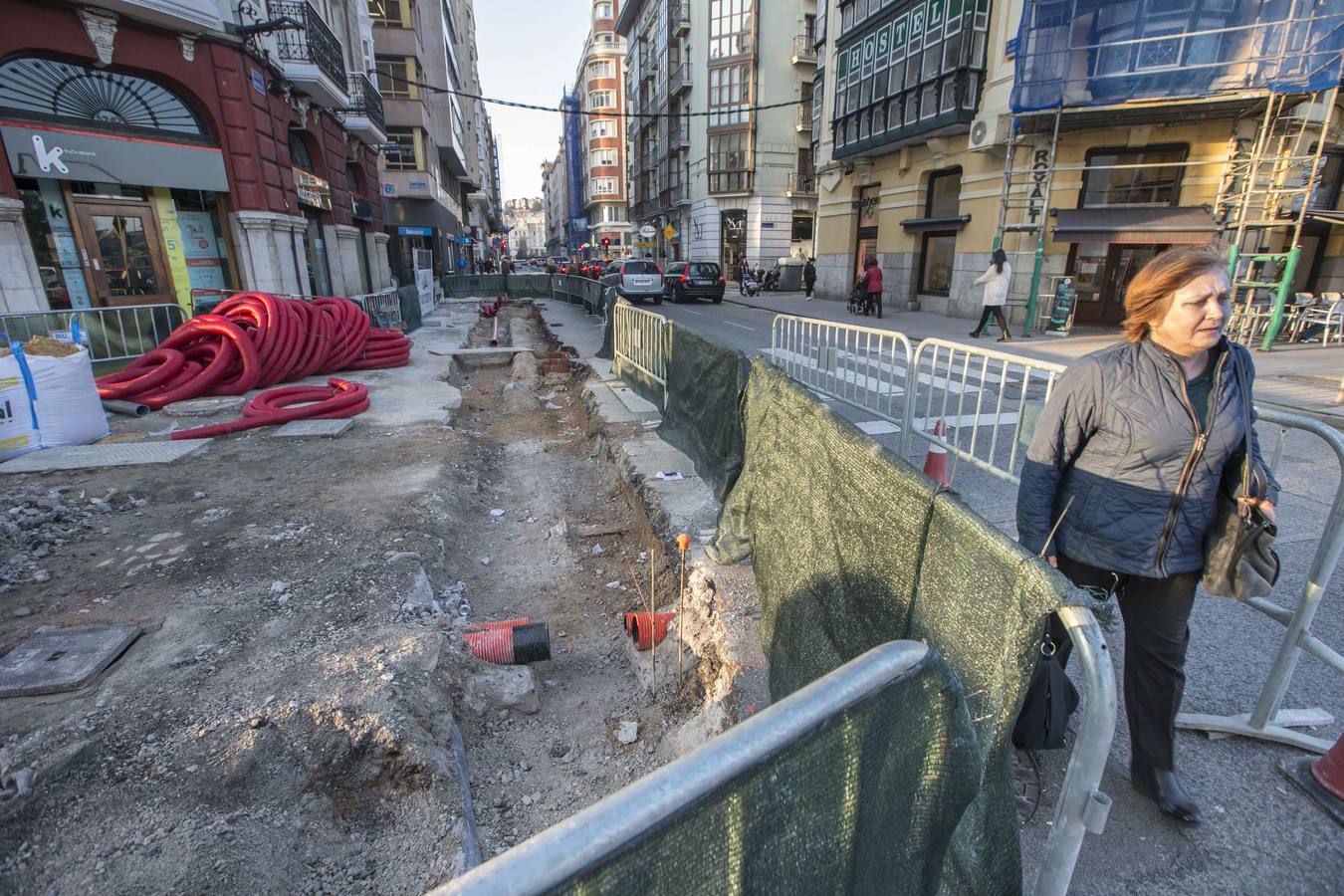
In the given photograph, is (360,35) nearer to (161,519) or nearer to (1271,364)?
(161,519)

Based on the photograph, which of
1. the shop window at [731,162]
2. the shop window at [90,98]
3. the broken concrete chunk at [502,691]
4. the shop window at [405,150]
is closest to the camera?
the broken concrete chunk at [502,691]

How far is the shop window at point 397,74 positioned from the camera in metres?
31.5

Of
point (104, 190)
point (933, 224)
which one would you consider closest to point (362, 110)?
point (104, 190)

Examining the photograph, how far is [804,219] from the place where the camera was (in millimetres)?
39219

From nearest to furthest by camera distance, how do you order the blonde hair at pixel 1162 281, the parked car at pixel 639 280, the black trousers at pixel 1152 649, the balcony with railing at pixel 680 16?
1. the blonde hair at pixel 1162 281
2. the black trousers at pixel 1152 649
3. the parked car at pixel 639 280
4. the balcony with railing at pixel 680 16

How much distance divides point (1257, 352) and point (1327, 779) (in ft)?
46.3

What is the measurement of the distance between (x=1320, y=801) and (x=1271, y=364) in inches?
488

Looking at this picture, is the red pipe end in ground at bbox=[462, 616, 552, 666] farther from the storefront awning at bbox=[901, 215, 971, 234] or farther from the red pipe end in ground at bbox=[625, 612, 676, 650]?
the storefront awning at bbox=[901, 215, 971, 234]

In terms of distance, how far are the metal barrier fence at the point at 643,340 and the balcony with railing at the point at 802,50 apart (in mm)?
35555

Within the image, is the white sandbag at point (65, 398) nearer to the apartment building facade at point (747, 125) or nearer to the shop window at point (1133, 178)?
the shop window at point (1133, 178)

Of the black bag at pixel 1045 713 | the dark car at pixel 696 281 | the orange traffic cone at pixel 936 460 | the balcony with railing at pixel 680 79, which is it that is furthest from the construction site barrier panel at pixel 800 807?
the balcony with railing at pixel 680 79

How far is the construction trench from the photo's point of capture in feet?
7.86

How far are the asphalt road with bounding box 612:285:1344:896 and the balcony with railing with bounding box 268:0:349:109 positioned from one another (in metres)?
17.0

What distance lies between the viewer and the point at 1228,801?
2.31m
